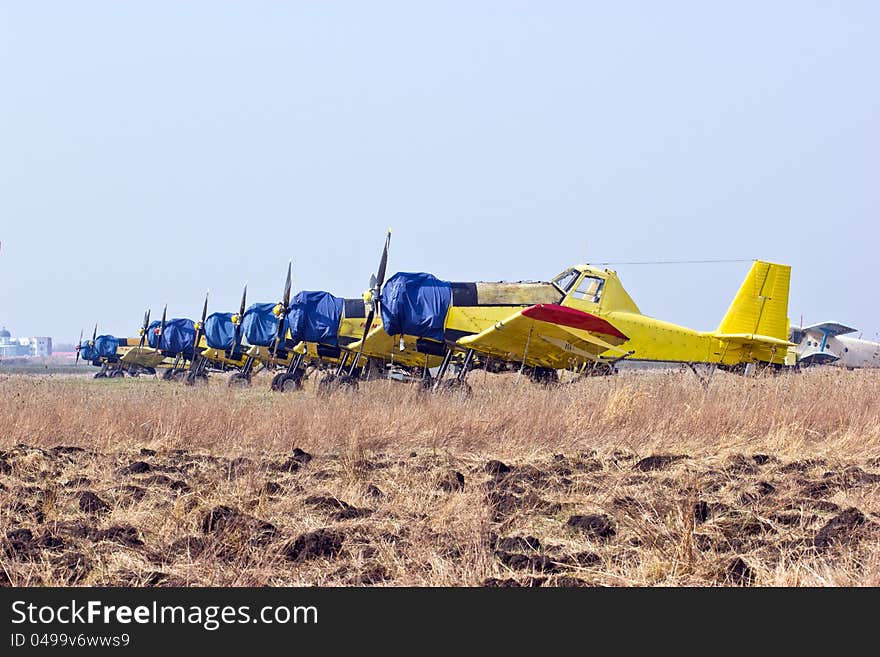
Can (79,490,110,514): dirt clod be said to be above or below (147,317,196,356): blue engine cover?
above

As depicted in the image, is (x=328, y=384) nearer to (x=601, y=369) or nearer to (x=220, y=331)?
(x=601, y=369)

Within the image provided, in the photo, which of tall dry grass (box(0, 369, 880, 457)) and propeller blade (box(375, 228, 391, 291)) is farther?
propeller blade (box(375, 228, 391, 291))

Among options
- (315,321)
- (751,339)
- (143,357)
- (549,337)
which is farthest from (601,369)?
(143,357)

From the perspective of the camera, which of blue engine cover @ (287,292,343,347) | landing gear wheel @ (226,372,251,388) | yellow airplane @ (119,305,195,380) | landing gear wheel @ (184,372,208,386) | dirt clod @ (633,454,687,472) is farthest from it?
yellow airplane @ (119,305,195,380)

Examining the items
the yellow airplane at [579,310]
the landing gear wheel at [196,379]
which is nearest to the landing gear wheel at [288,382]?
the landing gear wheel at [196,379]

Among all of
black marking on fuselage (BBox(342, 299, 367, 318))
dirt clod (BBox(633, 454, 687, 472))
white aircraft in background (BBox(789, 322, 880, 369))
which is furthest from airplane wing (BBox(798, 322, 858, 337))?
dirt clod (BBox(633, 454, 687, 472))

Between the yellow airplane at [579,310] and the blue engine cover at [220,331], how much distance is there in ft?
63.1

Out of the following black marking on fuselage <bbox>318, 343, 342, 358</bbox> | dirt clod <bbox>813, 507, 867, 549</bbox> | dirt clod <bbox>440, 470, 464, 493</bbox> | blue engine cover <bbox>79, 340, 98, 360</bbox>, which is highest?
dirt clod <bbox>813, 507, 867, 549</bbox>

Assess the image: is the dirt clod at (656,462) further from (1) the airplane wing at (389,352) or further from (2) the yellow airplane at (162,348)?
(2) the yellow airplane at (162,348)

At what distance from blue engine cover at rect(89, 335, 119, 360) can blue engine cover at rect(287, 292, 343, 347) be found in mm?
31821

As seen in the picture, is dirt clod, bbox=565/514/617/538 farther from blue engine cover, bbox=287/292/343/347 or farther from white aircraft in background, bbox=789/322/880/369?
white aircraft in background, bbox=789/322/880/369

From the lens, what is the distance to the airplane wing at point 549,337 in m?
18.6

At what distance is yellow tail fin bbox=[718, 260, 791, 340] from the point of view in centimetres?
2166

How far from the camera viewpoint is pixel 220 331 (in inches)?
1604
